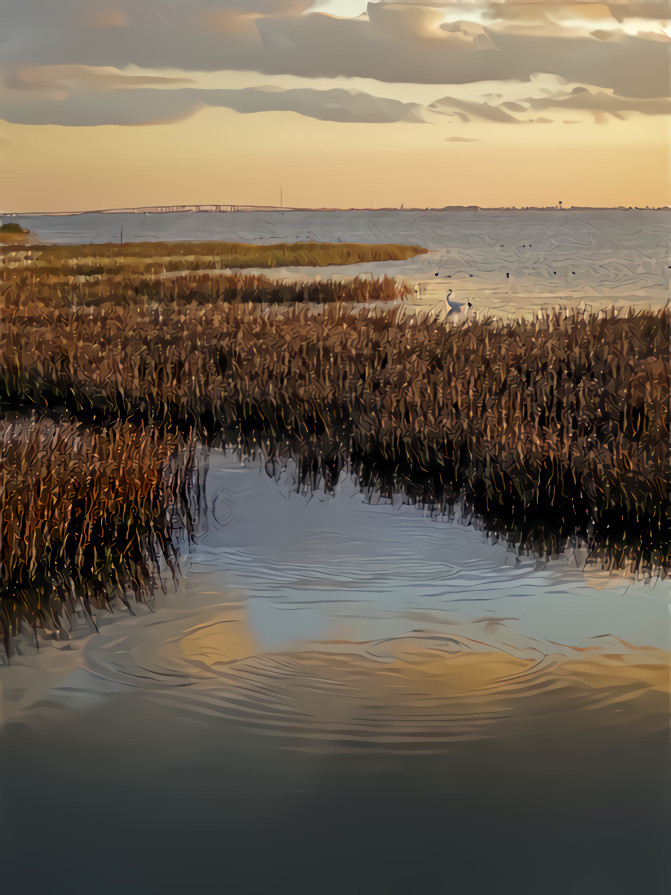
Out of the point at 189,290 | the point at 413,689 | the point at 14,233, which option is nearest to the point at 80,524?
the point at 413,689

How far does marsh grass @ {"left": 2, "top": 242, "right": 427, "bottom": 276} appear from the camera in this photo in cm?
3130

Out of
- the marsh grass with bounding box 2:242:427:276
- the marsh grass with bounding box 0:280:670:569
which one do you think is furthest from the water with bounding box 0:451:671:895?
the marsh grass with bounding box 2:242:427:276

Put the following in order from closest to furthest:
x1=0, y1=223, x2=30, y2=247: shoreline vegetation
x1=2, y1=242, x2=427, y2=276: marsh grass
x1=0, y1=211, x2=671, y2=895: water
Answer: x1=0, y1=211, x2=671, y2=895: water → x1=2, y1=242, x2=427, y2=276: marsh grass → x1=0, y1=223, x2=30, y2=247: shoreline vegetation

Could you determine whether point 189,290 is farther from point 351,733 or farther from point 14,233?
point 14,233

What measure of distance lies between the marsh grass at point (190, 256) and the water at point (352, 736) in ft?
79.5

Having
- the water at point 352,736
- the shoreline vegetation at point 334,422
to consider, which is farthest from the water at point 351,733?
the shoreline vegetation at point 334,422

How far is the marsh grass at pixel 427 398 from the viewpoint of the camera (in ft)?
23.0

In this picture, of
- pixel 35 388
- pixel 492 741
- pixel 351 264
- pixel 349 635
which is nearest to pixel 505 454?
pixel 349 635

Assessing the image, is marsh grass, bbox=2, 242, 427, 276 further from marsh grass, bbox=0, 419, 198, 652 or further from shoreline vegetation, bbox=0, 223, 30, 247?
marsh grass, bbox=0, 419, 198, 652

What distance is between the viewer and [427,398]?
8977 mm

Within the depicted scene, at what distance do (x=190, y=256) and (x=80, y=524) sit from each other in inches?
1398

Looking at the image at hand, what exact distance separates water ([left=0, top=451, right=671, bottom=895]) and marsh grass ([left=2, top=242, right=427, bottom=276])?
24.2 meters

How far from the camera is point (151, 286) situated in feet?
75.4

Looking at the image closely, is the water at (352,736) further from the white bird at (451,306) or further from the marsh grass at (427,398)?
the white bird at (451,306)
